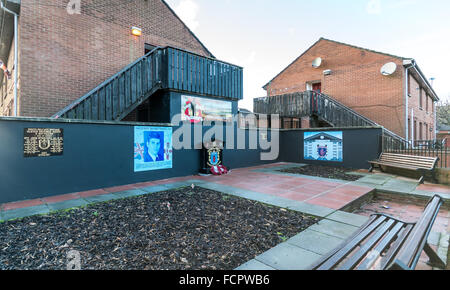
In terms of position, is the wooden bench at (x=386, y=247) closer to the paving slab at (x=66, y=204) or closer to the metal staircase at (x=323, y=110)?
the paving slab at (x=66, y=204)

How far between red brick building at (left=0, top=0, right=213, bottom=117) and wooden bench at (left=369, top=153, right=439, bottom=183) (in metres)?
9.98

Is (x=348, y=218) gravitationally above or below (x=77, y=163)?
below

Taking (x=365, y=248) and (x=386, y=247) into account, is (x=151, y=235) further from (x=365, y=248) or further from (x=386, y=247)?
(x=386, y=247)

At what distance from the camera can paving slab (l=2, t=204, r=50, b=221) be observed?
12.7 feet

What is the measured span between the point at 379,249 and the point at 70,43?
9003 mm

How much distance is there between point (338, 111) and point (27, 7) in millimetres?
13875

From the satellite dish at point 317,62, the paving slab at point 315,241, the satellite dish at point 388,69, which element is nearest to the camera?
the paving slab at point 315,241

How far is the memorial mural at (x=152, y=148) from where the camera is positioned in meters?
6.76

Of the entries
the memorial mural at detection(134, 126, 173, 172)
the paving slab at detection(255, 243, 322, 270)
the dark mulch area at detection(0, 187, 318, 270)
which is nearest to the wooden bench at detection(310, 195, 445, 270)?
the paving slab at detection(255, 243, 322, 270)

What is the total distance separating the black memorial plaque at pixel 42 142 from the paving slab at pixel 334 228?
220 inches

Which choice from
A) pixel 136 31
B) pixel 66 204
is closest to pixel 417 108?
pixel 136 31

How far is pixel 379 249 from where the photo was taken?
1.99 m


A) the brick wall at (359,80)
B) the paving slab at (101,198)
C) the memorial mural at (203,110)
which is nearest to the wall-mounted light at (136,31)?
the memorial mural at (203,110)
